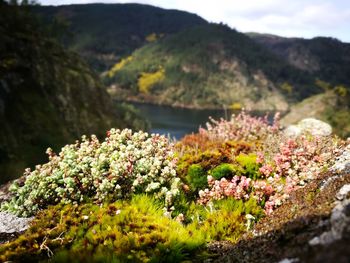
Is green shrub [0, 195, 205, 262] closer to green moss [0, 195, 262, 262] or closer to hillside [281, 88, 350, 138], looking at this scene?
green moss [0, 195, 262, 262]

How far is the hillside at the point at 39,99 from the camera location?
47.1m

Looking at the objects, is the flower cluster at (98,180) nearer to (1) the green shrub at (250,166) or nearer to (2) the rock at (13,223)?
(2) the rock at (13,223)

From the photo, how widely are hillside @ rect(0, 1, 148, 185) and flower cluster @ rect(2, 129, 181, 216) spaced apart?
111 feet

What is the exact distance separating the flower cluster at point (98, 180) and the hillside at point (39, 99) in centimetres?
3380

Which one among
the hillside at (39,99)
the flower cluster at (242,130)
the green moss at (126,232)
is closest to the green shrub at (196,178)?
the green moss at (126,232)

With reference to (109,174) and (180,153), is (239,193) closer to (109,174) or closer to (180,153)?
(109,174)

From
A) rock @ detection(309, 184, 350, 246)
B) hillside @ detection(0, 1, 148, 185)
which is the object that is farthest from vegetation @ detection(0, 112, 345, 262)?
hillside @ detection(0, 1, 148, 185)

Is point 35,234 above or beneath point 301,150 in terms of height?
beneath

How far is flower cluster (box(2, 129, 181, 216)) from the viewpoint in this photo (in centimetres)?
878

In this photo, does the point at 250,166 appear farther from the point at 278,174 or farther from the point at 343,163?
the point at 343,163

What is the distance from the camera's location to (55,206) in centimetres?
862

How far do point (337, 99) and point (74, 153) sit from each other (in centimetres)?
12237

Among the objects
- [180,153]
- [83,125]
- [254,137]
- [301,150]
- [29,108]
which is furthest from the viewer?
[83,125]

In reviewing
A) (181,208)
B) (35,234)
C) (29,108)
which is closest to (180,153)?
(181,208)
